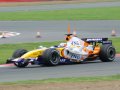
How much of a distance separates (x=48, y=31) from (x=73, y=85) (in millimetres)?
19679

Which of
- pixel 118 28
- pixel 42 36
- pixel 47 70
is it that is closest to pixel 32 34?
pixel 42 36

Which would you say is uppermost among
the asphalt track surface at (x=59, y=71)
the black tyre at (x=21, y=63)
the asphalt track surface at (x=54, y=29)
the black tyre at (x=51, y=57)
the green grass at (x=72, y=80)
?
the asphalt track surface at (x=54, y=29)

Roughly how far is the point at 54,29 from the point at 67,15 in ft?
30.5

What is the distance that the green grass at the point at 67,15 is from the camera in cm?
4003

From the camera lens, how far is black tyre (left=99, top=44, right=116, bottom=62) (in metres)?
18.8

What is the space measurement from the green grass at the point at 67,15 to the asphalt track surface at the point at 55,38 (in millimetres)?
2761

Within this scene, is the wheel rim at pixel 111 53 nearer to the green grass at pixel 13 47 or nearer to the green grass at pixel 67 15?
the green grass at pixel 13 47

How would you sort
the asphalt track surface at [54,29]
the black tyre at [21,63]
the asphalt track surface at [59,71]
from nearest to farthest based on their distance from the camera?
the asphalt track surface at [59,71]
the black tyre at [21,63]
the asphalt track surface at [54,29]

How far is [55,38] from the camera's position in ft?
92.8

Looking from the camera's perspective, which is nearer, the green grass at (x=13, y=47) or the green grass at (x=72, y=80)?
the green grass at (x=72, y=80)

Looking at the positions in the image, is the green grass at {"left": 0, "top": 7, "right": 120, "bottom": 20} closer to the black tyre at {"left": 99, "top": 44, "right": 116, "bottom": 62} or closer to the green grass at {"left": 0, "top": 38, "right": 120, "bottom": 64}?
the green grass at {"left": 0, "top": 38, "right": 120, "bottom": 64}

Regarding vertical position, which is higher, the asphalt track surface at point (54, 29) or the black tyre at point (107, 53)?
the asphalt track surface at point (54, 29)

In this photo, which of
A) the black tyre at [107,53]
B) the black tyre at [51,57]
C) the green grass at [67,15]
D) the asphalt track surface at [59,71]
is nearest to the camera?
the asphalt track surface at [59,71]

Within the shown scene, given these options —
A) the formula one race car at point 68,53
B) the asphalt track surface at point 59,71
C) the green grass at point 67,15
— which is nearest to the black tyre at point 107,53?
the formula one race car at point 68,53
